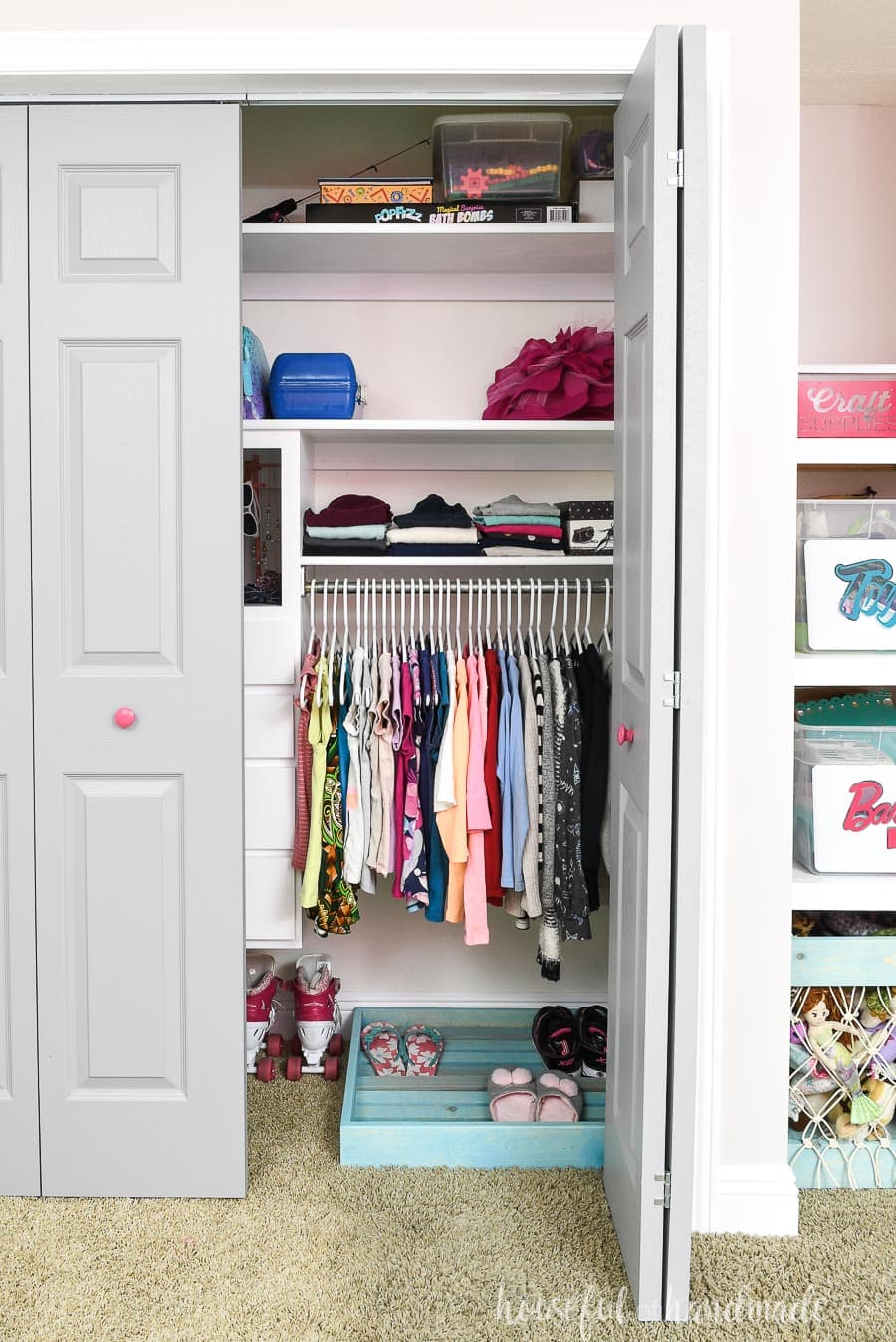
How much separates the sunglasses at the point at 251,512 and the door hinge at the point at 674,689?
4.71ft

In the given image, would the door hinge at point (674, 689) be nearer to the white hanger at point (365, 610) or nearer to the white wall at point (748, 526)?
the white wall at point (748, 526)

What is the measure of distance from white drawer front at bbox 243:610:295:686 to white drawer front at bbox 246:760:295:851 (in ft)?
0.72

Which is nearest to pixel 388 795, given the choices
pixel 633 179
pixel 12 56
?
pixel 633 179

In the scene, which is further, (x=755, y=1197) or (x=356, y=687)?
(x=356, y=687)

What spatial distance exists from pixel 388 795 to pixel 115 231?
1.38 meters

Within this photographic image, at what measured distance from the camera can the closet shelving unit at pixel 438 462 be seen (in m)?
2.44

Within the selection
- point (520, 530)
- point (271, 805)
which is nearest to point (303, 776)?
point (271, 805)

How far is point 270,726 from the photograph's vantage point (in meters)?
2.65

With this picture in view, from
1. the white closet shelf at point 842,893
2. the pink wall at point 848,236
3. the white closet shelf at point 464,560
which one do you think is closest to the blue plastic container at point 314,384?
the white closet shelf at point 464,560

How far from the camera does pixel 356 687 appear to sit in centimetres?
258

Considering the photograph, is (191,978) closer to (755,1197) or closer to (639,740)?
(639,740)

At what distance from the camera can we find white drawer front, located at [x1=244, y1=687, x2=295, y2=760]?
2.65 metres

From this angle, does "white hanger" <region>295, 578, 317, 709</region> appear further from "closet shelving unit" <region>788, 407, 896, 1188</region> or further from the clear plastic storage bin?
"closet shelving unit" <region>788, 407, 896, 1188</region>

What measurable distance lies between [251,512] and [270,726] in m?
0.59
